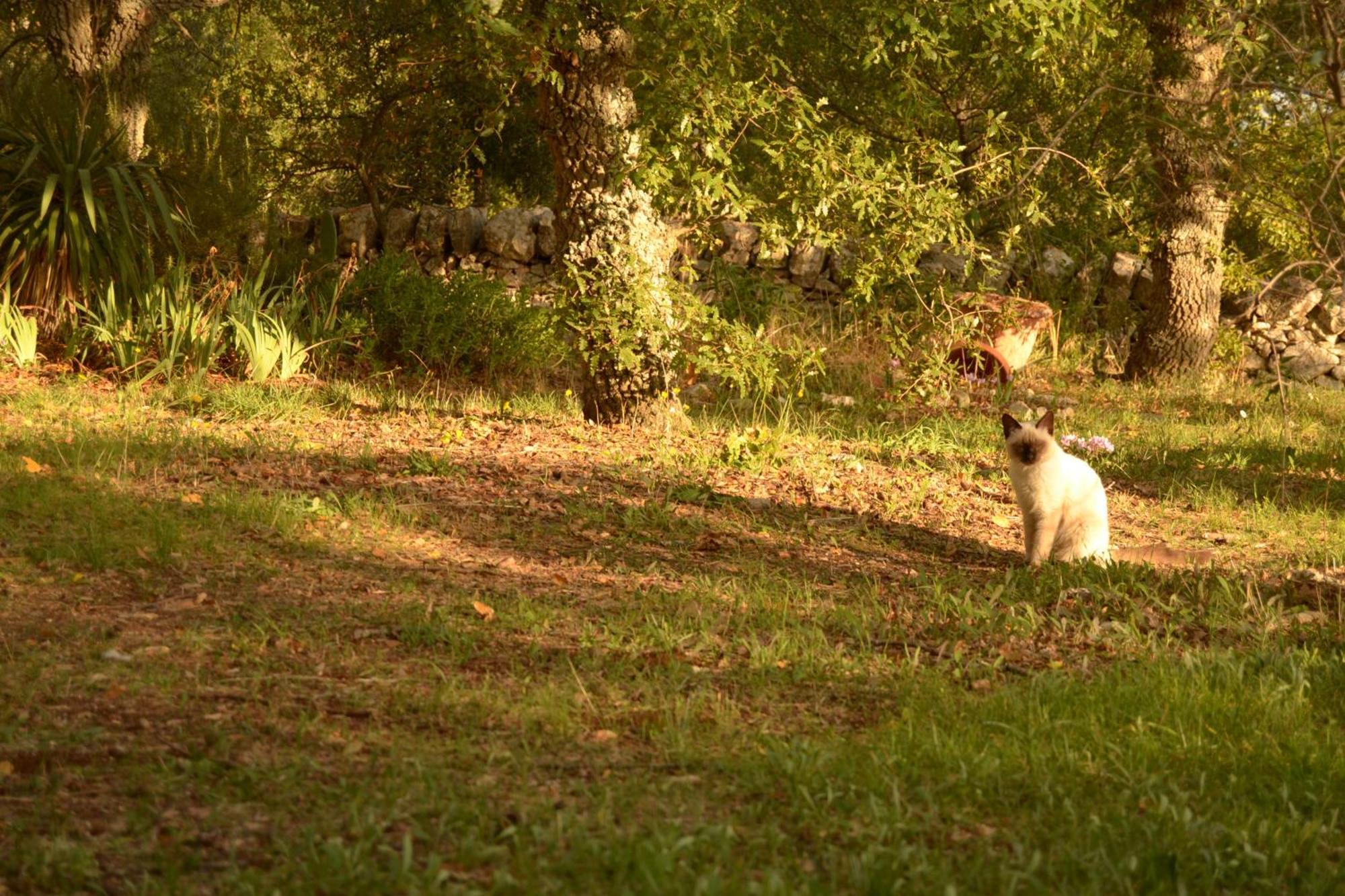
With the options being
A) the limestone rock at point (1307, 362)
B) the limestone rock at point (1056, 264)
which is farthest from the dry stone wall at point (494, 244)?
the limestone rock at point (1307, 362)

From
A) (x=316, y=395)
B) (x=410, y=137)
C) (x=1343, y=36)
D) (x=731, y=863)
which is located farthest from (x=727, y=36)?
(x=410, y=137)

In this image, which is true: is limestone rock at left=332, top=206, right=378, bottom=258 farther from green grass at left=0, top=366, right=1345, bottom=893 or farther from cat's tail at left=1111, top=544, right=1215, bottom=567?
cat's tail at left=1111, top=544, right=1215, bottom=567

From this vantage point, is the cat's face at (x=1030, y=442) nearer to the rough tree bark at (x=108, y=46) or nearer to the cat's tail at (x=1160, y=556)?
the cat's tail at (x=1160, y=556)

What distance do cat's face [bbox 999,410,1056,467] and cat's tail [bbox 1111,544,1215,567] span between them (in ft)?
2.20

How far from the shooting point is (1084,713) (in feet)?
14.1

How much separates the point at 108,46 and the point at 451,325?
451cm

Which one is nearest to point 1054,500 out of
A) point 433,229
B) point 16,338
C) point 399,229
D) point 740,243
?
point 16,338

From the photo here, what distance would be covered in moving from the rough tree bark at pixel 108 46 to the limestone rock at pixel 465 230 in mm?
3871

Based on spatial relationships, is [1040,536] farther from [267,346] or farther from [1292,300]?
[1292,300]

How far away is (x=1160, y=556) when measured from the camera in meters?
6.61

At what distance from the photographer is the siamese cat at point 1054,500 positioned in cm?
635

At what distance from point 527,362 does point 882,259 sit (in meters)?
4.23

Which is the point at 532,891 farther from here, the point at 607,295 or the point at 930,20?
the point at 930,20

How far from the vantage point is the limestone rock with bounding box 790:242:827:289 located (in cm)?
1472
